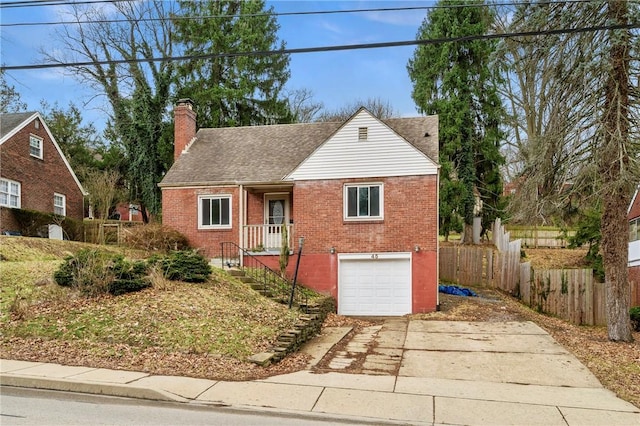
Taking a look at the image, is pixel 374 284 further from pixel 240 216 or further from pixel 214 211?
pixel 214 211

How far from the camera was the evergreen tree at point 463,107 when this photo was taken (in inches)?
992

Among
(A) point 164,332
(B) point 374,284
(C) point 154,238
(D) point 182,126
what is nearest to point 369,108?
(D) point 182,126

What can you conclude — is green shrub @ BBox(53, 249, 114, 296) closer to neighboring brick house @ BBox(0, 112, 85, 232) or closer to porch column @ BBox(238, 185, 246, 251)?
porch column @ BBox(238, 185, 246, 251)

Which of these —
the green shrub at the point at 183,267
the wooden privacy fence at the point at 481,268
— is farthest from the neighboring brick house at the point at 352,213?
the wooden privacy fence at the point at 481,268

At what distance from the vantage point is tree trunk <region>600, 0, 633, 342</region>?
1053 centimetres

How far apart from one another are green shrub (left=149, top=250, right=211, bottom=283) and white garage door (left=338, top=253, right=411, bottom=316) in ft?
17.3

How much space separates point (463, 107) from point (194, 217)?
16375 millimetres

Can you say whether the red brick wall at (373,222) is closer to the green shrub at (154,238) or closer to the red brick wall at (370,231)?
the red brick wall at (370,231)

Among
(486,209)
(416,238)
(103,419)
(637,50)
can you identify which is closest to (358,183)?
(416,238)

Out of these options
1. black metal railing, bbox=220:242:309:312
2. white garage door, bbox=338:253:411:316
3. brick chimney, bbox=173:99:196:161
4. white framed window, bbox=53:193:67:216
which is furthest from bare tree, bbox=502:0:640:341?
white framed window, bbox=53:193:67:216

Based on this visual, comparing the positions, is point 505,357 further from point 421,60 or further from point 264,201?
point 421,60

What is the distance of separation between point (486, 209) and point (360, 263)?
546 inches

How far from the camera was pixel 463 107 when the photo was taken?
2567 cm

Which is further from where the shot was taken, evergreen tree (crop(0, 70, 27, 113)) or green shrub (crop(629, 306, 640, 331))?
evergreen tree (crop(0, 70, 27, 113))
